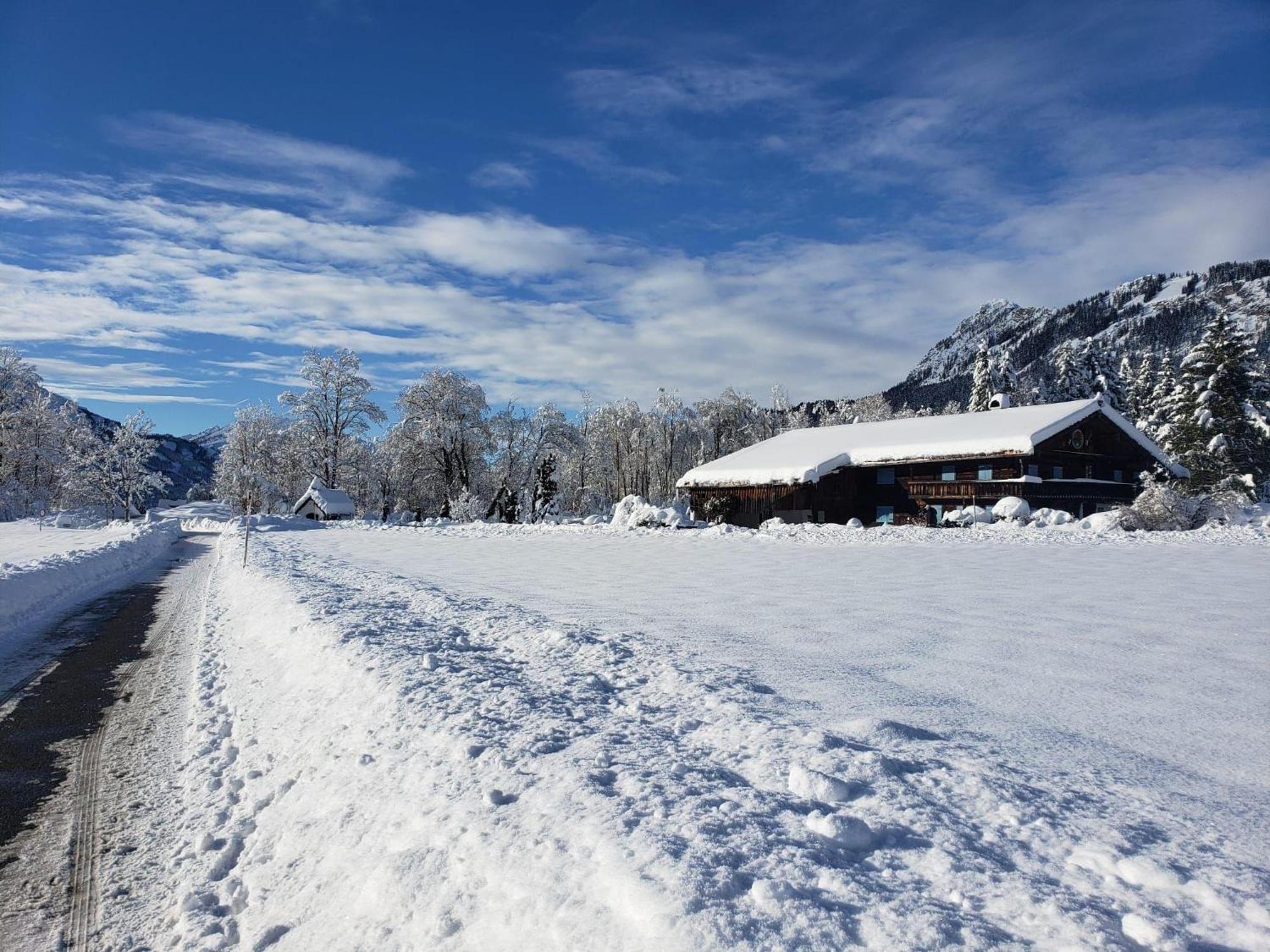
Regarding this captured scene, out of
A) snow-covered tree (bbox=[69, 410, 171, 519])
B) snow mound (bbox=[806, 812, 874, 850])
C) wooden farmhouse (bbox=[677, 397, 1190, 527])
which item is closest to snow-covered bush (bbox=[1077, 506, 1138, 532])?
wooden farmhouse (bbox=[677, 397, 1190, 527])

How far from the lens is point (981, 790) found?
11.5ft

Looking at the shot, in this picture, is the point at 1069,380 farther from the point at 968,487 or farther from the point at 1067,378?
A: the point at 968,487

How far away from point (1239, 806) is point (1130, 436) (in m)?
35.2

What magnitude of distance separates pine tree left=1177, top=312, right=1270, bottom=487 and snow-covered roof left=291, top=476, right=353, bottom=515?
2043 inches

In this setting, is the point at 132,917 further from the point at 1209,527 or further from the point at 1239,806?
the point at 1209,527

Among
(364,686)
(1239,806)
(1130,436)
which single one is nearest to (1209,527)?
(1130,436)

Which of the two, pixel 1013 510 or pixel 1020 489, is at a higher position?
pixel 1020 489

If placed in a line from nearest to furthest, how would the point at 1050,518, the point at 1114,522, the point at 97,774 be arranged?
the point at 97,774, the point at 1114,522, the point at 1050,518

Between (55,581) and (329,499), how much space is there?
32962mm

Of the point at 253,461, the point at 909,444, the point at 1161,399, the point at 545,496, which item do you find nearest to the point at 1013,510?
the point at 909,444

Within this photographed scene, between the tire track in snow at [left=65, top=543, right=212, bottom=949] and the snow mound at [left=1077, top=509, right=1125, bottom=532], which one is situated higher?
the snow mound at [left=1077, top=509, right=1125, bottom=532]

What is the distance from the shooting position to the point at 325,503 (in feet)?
151

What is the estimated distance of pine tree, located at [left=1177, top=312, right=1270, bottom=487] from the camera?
36.7 meters

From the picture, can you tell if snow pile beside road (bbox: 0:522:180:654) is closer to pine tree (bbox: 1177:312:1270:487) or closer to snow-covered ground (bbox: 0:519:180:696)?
snow-covered ground (bbox: 0:519:180:696)
